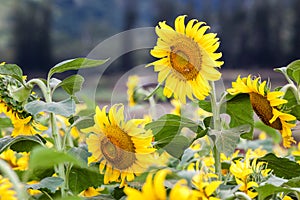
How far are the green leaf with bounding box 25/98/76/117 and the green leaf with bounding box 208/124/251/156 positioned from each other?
0.13 metres

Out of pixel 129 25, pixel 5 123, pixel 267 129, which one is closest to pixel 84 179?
pixel 5 123

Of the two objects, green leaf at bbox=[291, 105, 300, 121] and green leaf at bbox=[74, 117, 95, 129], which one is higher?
green leaf at bbox=[74, 117, 95, 129]

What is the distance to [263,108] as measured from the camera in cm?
60

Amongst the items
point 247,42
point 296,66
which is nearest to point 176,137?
point 296,66

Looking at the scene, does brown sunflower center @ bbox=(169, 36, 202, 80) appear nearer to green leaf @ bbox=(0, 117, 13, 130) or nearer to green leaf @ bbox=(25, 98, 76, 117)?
green leaf @ bbox=(25, 98, 76, 117)

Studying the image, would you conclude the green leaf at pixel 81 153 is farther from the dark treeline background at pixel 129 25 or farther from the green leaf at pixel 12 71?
the dark treeline background at pixel 129 25

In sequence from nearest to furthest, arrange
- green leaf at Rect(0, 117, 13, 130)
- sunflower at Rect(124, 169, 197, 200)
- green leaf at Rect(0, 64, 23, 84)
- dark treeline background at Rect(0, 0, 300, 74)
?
sunflower at Rect(124, 169, 197, 200)
green leaf at Rect(0, 64, 23, 84)
green leaf at Rect(0, 117, 13, 130)
dark treeline background at Rect(0, 0, 300, 74)

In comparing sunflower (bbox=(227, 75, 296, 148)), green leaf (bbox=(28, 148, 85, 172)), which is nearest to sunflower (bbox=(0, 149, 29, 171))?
sunflower (bbox=(227, 75, 296, 148))

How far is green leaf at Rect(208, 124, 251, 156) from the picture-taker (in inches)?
21.3

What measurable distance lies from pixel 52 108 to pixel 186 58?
0.45 ft

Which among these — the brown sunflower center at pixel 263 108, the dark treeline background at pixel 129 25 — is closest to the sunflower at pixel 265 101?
the brown sunflower center at pixel 263 108

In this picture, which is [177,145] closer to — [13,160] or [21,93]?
[21,93]

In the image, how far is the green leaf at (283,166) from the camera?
0.58 m

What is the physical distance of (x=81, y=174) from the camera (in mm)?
602
